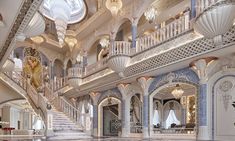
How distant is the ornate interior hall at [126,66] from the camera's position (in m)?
7.38

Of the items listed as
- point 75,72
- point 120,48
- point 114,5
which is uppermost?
point 114,5

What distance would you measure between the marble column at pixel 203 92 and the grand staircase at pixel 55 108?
618 cm

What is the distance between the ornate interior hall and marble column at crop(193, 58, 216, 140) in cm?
3

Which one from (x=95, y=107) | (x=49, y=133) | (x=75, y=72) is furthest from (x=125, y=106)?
(x=75, y=72)

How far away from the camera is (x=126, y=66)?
37.6 feet

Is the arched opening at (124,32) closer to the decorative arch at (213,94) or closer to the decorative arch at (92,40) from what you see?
the decorative arch at (92,40)

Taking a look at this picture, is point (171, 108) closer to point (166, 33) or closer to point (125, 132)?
point (125, 132)

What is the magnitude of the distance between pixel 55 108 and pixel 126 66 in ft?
24.2

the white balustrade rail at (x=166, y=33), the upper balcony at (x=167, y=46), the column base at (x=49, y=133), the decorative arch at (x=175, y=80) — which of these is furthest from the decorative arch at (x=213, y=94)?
the column base at (x=49, y=133)

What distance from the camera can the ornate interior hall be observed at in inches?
291

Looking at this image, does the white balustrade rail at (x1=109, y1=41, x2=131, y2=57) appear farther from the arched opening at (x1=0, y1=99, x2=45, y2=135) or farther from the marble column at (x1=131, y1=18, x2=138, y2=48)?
the arched opening at (x1=0, y1=99, x2=45, y2=135)

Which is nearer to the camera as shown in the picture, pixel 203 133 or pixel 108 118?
pixel 203 133

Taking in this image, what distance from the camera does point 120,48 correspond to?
1163 centimetres

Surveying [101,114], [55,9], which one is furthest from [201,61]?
[101,114]
